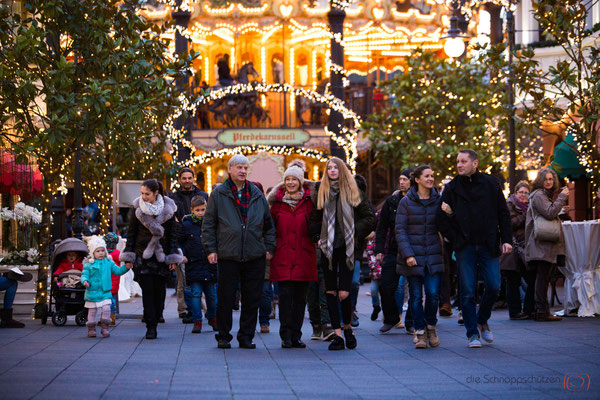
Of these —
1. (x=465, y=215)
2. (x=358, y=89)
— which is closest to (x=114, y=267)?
(x=465, y=215)

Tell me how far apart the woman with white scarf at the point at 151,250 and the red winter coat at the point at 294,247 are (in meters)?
1.67

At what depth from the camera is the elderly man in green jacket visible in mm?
10523

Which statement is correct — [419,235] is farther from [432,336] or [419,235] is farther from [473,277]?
[432,336]

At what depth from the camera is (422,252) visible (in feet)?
35.0

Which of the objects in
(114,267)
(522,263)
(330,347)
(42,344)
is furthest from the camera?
(522,263)

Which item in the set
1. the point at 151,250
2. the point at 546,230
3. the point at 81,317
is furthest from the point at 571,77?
the point at 81,317

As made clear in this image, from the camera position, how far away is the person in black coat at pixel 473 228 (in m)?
10.5

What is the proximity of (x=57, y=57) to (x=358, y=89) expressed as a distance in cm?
1921

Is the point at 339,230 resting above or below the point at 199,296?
above

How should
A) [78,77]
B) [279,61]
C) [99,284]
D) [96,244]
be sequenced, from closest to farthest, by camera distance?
[99,284]
[96,244]
[78,77]
[279,61]

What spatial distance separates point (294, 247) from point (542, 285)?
4.61 m

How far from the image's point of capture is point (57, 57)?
1500cm

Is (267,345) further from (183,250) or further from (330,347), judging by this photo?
(183,250)

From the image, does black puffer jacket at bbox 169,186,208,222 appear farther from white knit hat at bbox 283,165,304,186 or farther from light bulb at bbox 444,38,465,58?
light bulb at bbox 444,38,465,58
